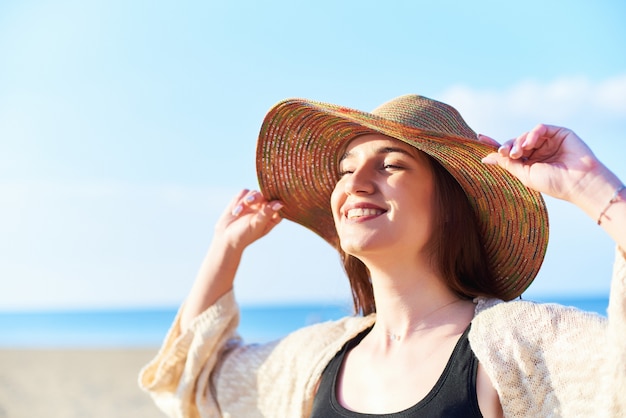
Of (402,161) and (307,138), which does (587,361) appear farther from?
(307,138)

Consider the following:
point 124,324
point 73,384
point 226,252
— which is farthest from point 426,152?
point 124,324

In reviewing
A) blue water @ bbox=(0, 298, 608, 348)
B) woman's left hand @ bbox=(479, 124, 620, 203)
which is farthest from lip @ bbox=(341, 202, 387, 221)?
blue water @ bbox=(0, 298, 608, 348)

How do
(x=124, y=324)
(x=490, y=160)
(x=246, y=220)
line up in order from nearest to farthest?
(x=490, y=160) < (x=246, y=220) < (x=124, y=324)

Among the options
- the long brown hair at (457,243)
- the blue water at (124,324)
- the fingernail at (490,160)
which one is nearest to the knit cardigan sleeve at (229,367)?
the long brown hair at (457,243)

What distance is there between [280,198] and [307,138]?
305 mm

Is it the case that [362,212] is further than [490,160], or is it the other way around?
[362,212]

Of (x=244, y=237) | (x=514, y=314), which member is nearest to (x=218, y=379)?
(x=244, y=237)

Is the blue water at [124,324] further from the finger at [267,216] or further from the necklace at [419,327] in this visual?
the necklace at [419,327]

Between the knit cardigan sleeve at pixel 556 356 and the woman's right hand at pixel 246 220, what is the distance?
100 centimetres

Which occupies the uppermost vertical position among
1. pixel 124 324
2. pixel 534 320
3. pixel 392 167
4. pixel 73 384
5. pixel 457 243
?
pixel 392 167

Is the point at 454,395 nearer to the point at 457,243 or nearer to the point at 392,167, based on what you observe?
the point at 457,243

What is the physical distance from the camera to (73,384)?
26.8 feet

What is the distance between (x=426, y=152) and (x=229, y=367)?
3.64ft

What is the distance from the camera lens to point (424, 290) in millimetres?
2588
